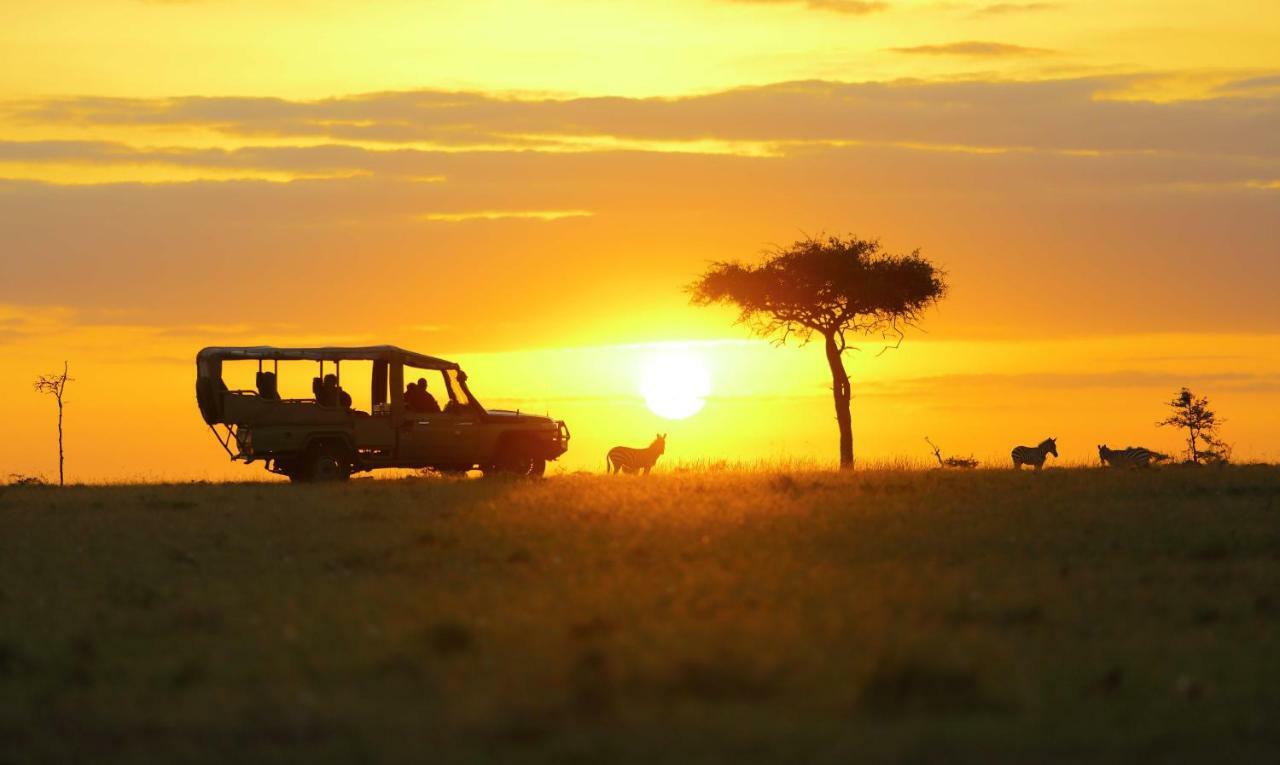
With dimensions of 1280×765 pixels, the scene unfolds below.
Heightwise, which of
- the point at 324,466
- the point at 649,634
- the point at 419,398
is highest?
the point at 419,398

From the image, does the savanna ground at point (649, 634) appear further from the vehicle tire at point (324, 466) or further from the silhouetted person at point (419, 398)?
the silhouetted person at point (419, 398)

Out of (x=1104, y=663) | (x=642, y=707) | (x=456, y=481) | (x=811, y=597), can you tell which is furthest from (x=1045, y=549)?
(x=456, y=481)

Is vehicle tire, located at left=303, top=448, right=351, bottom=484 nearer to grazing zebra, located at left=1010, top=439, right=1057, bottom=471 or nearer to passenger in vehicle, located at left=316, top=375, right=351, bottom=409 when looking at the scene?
passenger in vehicle, located at left=316, top=375, right=351, bottom=409

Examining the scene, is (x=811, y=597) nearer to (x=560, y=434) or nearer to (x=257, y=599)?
(x=257, y=599)

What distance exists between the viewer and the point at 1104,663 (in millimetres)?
13938

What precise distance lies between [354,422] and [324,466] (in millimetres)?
1300

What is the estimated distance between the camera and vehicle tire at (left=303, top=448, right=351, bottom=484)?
38.2 meters

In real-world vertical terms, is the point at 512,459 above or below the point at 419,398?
below

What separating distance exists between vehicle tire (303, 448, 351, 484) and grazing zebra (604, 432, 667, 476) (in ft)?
33.5

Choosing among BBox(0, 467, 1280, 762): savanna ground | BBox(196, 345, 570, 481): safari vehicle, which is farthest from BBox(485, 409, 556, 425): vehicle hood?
BBox(0, 467, 1280, 762): savanna ground

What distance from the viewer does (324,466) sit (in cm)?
3841

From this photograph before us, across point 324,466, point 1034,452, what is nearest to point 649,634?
point 324,466

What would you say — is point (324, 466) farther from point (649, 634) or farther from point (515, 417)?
point (649, 634)

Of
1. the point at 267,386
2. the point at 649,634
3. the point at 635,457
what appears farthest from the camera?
the point at 635,457
